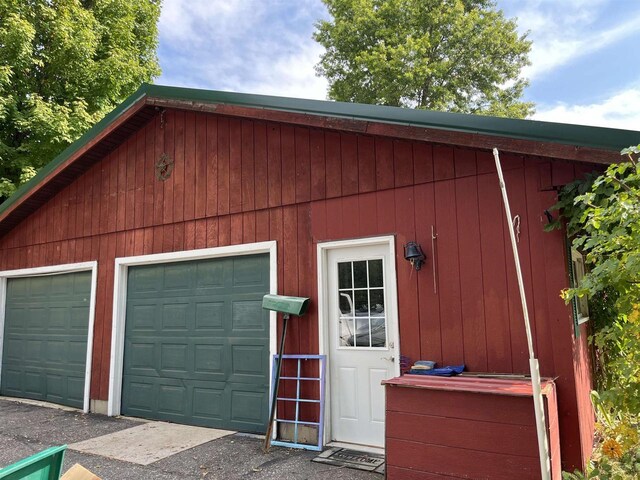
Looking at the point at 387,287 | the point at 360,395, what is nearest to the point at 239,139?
the point at 387,287

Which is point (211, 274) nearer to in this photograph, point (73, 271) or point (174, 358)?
point (174, 358)

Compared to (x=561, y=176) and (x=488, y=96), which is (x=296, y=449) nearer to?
(x=561, y=176)

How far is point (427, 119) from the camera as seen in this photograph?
406cm

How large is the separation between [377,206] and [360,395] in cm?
191

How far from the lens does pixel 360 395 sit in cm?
474

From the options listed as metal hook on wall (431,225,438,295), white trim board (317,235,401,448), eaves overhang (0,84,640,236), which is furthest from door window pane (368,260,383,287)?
eaves overhang (0,84,640,236)

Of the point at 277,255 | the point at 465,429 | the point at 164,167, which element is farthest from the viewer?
the point at 164,167

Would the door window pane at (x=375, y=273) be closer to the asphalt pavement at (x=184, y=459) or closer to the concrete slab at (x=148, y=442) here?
the asphalt pavement at (x=184, y=459)

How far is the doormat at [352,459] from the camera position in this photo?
13.5 feet

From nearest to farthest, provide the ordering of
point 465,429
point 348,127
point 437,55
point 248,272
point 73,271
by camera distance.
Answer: point 465,429
point 348,127
point 248,272
point 73,271
point 437,55

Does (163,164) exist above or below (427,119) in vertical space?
above

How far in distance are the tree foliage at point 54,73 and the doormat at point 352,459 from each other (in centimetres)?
1033

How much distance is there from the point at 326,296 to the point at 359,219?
89cm

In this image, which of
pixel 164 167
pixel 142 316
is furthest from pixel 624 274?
pixel 142 316
